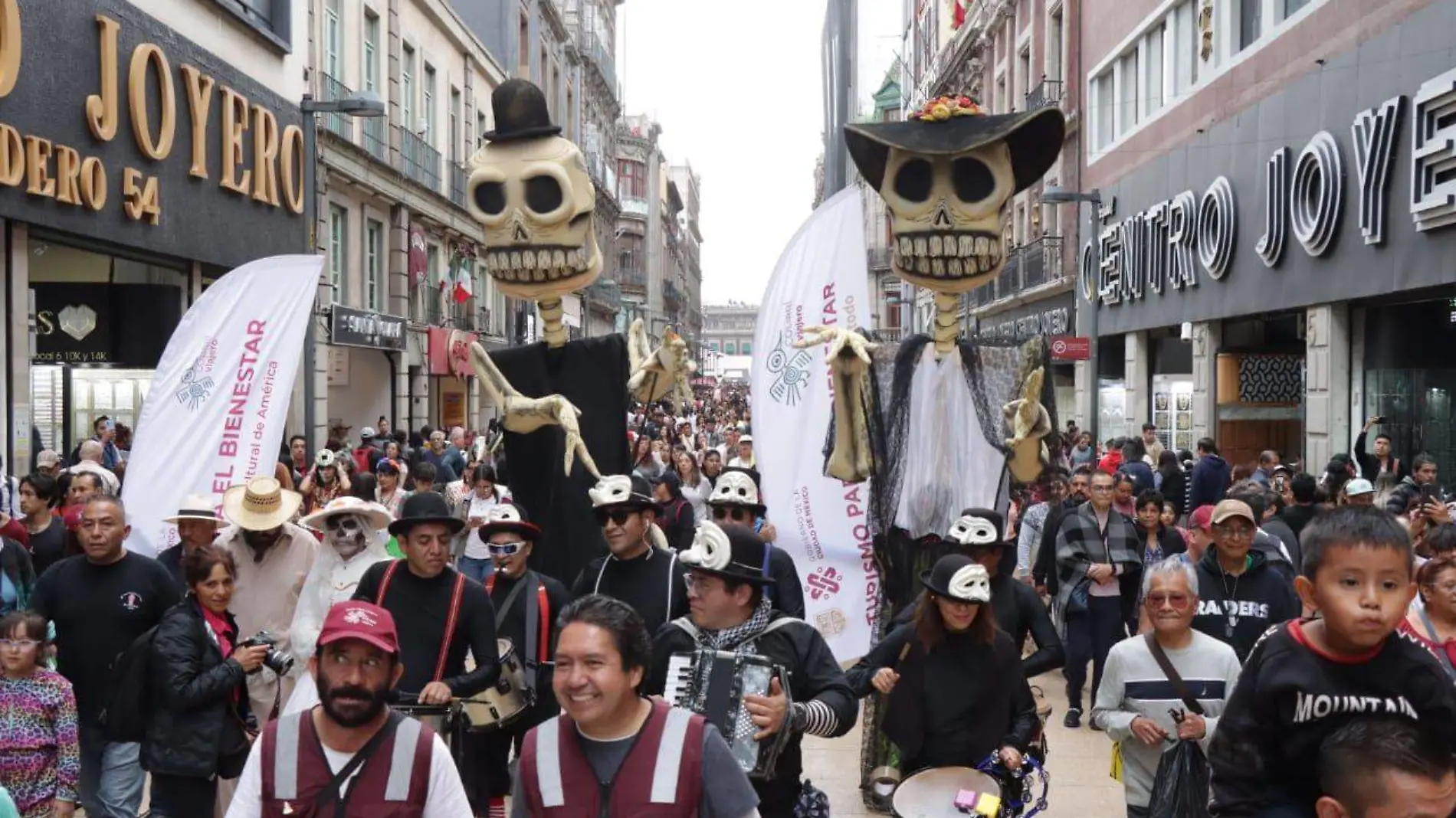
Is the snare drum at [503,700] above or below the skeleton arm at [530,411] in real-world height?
below

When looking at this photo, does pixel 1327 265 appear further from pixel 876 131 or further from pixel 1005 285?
pixel 1005 285

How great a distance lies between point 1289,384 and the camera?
21438mm

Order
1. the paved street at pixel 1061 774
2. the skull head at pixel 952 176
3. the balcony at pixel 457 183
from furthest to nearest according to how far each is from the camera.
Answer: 1. the balcony at pixel 457 183
2. the paved street at pixel 1061 774
3. the skull head at pixel 952 176

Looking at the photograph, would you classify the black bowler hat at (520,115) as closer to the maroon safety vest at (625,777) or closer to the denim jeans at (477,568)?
the denim jeans at (477,568)

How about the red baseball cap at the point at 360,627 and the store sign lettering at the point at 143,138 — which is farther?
the store sign lettering at the point at 143,138

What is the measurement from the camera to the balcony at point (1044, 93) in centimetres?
3125

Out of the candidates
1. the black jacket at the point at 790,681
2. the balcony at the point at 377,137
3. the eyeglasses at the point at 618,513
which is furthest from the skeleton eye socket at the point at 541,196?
the balcony at the point at 377,137

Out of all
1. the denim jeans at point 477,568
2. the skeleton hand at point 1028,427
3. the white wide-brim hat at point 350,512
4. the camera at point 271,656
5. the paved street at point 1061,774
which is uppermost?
the skeleton hand at point 1028,427

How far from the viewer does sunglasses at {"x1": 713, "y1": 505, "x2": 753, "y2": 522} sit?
298 inches

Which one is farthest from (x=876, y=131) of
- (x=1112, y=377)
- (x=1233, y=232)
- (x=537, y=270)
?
(x=1112, y=377)

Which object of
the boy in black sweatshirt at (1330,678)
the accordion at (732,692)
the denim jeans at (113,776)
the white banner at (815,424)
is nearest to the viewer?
the boy in black sweatshirt at (1330,678)

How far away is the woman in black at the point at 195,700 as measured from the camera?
524 cm

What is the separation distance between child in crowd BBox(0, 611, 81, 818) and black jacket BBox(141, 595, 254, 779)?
0.28 metres

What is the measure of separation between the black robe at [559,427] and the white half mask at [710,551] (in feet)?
13.4
